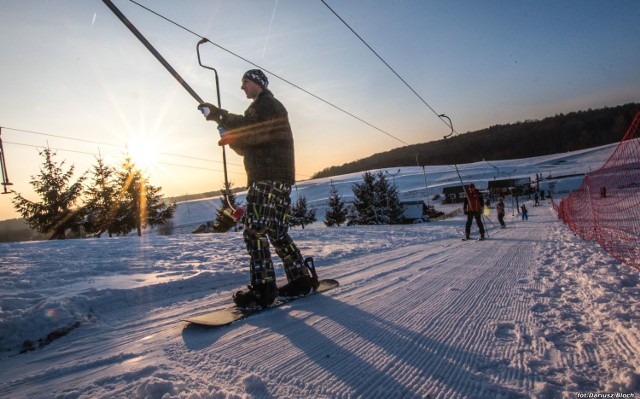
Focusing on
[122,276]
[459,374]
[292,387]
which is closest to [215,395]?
[292,387]

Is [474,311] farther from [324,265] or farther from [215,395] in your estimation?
[324,265]

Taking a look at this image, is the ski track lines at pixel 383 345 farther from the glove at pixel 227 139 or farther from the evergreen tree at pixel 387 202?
the evergreen tree at pixel 387 202

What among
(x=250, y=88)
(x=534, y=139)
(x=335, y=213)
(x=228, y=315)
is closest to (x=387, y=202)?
(x=335, y=213)

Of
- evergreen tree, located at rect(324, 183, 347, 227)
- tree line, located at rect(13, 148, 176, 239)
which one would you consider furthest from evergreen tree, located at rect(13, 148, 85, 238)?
evergreen tree, located at rect(324, 183, 347, 227)

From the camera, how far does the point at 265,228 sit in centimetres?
295

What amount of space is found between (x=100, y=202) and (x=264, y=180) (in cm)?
2949

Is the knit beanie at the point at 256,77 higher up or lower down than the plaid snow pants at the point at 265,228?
higher up

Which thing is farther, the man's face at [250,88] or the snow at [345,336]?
the man's face at [250,88]

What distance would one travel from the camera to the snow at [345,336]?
1.53m

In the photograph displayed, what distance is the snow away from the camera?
5.02 feet

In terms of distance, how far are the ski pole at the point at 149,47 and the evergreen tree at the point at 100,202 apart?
90.7 ft

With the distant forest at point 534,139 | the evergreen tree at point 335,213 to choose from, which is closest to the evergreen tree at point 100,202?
the evergreen tree at point 335,213

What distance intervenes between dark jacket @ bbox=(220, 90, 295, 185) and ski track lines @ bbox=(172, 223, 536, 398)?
1222mm

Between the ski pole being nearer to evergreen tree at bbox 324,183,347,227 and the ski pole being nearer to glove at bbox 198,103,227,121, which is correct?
glove at bbox 198,103,227,121
